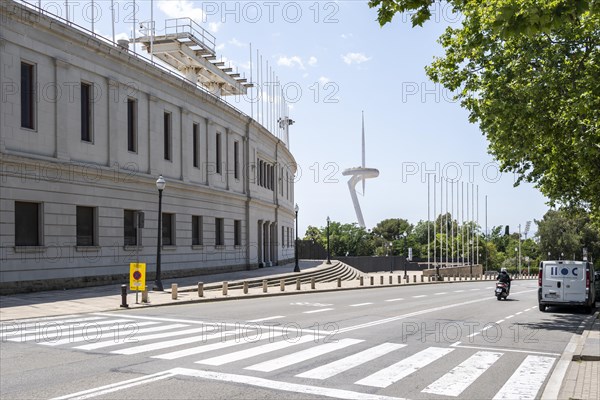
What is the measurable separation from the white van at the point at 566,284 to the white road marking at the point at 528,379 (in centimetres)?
1275

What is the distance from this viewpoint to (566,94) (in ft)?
64.8

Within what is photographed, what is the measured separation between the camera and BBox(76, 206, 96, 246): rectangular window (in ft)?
94.8

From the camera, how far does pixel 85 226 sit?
29.4 m

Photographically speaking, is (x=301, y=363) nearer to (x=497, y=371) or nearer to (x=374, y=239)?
(x=497, y=371)

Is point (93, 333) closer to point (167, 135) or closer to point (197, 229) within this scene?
point (167, 135)

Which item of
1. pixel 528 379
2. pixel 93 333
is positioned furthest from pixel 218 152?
pixel 528 379

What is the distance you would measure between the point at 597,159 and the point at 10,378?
2105 centimetres

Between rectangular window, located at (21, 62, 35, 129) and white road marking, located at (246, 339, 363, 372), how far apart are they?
19072mm

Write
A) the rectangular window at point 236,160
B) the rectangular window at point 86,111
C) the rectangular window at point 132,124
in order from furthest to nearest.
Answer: the rectangular window at point 236,160, the rectangular window at point 132,124, the rectangular window at point 86,111

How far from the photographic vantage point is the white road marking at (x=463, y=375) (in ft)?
29.1

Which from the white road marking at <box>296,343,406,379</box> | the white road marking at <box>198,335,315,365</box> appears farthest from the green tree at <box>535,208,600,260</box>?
the white road marking at <box>198,335,315,365</box>

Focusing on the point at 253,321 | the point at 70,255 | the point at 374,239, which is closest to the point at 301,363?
the point at 253,321

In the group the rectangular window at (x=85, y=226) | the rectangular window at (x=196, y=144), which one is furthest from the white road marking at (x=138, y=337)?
the rectangular window at (x=196, y=144)

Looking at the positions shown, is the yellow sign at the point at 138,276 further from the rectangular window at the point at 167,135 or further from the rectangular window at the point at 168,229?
the rectangular window at the point at 167,135
